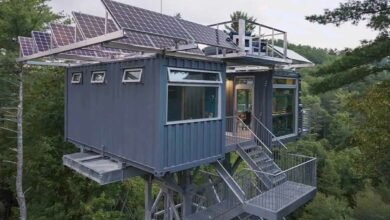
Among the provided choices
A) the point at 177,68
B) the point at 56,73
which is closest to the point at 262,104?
the point at 177,68

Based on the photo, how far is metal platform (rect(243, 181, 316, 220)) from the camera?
Answer: 7.53 m

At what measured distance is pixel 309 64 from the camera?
11156 millimetres

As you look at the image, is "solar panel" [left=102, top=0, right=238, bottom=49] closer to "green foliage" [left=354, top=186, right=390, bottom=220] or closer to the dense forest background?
the dense forest background

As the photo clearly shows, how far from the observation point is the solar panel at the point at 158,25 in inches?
209

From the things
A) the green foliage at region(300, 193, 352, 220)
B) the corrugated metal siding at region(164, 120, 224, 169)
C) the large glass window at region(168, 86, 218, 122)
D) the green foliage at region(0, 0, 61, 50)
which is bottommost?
the green foliage at region(300, 193, 352, 220)

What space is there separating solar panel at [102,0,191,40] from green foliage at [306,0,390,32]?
674 cm

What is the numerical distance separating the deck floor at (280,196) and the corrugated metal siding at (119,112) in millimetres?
3031

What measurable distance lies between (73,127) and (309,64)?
28.8 ft

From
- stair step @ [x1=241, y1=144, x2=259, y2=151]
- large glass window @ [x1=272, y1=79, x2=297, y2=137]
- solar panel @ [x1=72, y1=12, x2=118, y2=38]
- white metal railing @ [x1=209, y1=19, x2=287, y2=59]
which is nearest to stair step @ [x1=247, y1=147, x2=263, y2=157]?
stair step @ [x1=241, y1=144, x2=259, y2=151]

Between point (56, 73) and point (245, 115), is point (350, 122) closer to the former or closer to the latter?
point (245, 115)

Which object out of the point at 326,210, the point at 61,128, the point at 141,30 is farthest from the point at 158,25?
the point at 326,210

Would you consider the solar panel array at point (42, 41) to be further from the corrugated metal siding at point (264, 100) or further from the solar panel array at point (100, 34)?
the corrugated metal siding at point (264, 100)

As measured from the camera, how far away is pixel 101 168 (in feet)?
25.9

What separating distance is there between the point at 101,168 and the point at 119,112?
4.94ft
